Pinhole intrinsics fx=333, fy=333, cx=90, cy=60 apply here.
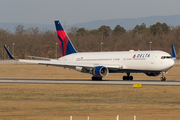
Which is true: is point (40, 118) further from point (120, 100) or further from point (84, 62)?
point (84, 62)

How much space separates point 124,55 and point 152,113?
2937 cm

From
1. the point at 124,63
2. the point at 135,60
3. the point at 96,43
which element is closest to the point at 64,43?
the point at 124,63

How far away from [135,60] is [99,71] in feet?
17.2

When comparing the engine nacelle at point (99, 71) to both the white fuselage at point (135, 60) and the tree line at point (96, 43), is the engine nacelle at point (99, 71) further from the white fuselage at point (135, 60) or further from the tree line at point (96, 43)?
the tree line at point (96, 43)

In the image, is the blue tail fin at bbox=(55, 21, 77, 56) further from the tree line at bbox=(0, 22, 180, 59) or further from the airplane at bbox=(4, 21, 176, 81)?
the tree line at bbox=(0, 22, 180, 59)

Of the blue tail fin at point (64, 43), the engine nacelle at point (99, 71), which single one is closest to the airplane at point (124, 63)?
the engine nacelle at point (99, 71)

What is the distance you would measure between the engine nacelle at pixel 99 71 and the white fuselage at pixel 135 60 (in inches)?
84.1

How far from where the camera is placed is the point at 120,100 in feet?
82.0

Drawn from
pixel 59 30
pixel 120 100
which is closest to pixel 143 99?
pixel 120 100

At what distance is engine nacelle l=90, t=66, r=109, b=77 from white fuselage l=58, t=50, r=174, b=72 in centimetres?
214

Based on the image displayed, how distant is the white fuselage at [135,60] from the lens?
44.7 m

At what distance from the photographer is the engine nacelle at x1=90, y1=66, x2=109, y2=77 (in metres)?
45.8

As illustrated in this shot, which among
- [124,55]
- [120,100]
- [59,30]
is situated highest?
[59,30]

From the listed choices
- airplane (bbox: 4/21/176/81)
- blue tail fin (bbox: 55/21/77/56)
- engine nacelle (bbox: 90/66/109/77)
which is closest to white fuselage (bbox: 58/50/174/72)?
airplane (bbox: 4/21/176/81)
